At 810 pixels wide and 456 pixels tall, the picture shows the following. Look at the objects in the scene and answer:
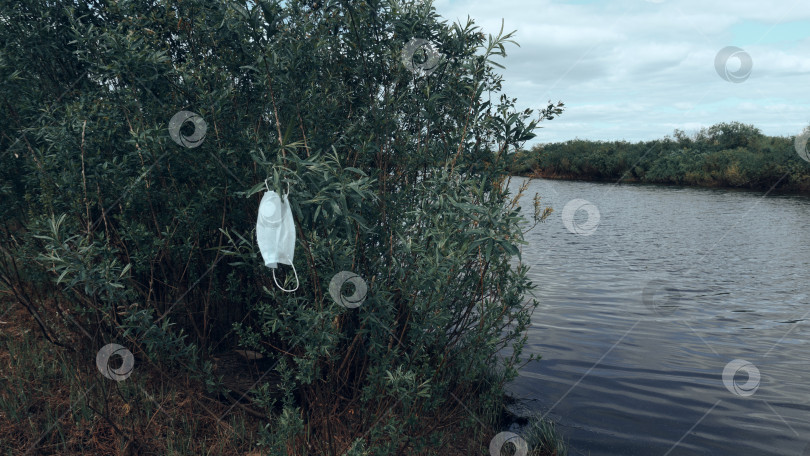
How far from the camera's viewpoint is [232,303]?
4879 millimetres

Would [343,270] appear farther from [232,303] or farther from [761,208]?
[761,208]

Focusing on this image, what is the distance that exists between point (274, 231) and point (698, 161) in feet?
158

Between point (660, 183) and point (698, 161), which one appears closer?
point (698, 161)

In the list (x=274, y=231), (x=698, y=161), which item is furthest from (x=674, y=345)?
(x=698, y=161)

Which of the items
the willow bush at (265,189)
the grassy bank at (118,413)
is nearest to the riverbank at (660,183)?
the willow bush at (265,189)

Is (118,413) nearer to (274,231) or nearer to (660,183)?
(274,231)

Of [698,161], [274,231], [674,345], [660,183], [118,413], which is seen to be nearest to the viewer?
[274,231]

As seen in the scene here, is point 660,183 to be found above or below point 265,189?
below

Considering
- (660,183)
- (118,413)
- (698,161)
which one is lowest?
(118,413)

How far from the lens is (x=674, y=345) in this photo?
802 cm

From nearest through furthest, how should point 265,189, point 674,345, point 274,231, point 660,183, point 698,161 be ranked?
point 274,231
point 265,189
point 674,345
point 698,161
point 660,183

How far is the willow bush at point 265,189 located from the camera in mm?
3521

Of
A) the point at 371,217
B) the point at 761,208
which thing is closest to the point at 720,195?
the point at 761,208

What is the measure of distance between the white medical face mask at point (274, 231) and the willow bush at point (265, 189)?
1.75 ft
